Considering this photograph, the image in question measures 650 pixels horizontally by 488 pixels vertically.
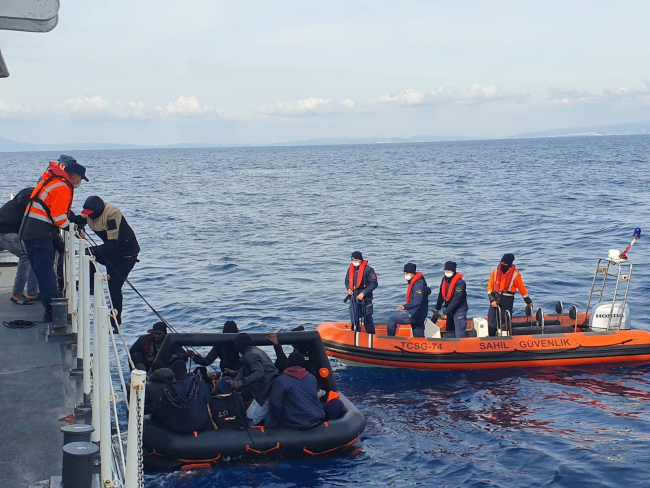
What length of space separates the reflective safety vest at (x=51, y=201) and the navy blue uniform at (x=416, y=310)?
6.61m

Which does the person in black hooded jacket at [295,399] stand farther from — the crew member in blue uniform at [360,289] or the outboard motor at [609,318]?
the outboard motor at [609,318]

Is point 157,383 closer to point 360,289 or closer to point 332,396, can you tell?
point 332,396

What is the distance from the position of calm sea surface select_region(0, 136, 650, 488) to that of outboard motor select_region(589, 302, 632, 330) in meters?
0.88

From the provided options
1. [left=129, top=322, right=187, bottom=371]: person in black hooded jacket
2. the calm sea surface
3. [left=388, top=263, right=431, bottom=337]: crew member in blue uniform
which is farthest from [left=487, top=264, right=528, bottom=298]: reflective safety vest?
[left=129, top=322, right=187, bottom=371]: person in black hooded jacket

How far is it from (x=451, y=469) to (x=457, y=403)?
237cm

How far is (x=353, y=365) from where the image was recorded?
12.8 meters

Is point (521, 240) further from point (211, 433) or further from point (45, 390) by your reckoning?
point (45, 390)

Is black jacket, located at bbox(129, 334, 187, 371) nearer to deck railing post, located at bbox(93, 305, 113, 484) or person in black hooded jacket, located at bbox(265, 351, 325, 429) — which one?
person in black hooded jacket, located at bbox(265, 351, 325, 429)

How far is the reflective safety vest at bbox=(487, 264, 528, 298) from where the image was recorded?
495 inches

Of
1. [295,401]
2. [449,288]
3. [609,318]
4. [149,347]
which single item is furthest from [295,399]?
[609,318]

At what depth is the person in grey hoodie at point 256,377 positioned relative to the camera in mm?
8273

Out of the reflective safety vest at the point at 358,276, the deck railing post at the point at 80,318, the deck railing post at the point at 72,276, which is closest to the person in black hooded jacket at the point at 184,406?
the deck railing post at the point at 72,276

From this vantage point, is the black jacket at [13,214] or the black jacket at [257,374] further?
Result: the black jacket at [257,374]

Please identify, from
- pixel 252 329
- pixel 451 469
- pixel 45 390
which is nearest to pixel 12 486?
pixel 45 390
